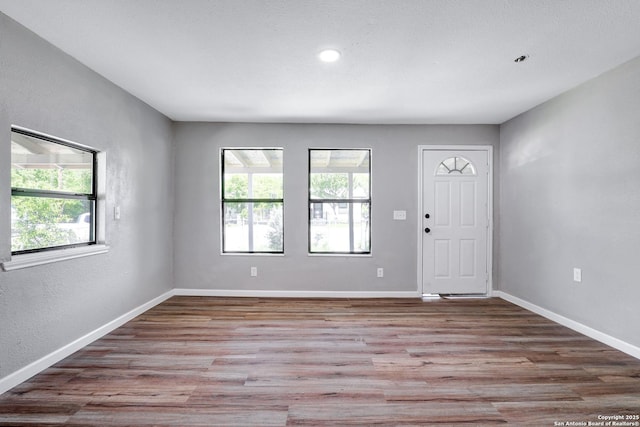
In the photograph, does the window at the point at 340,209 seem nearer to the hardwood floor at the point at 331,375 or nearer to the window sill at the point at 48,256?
the hardwood floor at the point at 331,375

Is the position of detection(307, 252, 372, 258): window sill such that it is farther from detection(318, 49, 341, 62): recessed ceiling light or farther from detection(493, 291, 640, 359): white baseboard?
detection(318, 49, 341, 62): recessed ceiling light

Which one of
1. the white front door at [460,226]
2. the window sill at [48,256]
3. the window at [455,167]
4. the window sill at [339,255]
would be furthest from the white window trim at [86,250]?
the window at [455,167]

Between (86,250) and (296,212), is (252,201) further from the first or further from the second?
(86,250)

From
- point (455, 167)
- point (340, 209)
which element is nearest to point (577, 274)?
point (455, 167)

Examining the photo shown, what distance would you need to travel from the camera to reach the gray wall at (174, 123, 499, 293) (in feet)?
14.3

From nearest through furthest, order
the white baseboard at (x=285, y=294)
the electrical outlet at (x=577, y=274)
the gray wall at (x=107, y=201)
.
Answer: the gray wall at (x=107, y=201) < the electrical outlet at (x=577, y=274) < the white baseboard at (x=285, y=294)

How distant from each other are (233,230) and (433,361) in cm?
307

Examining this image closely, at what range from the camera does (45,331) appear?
234 centimetres

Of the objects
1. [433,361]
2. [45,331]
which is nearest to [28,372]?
[45,331]

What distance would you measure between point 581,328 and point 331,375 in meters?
2.63

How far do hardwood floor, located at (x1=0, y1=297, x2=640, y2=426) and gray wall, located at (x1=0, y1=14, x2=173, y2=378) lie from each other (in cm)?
29

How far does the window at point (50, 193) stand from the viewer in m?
2.21

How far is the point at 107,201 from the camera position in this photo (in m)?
3.05

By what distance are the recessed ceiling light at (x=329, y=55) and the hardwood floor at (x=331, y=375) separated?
2459 millimetres
